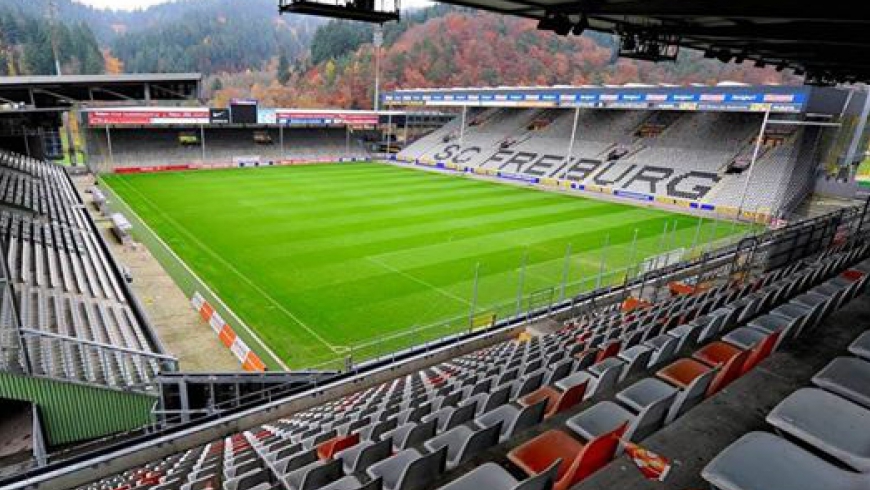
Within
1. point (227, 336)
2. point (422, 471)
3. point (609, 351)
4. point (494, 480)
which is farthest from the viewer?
point (227, 336)

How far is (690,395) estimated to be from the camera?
3984 mm

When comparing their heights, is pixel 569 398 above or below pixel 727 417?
below

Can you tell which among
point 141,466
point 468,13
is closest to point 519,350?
point 141,466

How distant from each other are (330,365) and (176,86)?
21415 mm

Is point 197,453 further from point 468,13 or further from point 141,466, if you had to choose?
point 468,13

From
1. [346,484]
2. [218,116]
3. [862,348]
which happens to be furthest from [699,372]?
[218,116]

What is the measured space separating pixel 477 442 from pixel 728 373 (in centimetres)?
237

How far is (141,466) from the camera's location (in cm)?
759

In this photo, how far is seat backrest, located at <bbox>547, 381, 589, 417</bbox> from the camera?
15.5 ft

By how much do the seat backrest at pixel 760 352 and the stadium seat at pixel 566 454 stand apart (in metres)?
1.86

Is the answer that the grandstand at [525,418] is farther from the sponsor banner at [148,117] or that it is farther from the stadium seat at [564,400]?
the sponsor banner at [148,117]

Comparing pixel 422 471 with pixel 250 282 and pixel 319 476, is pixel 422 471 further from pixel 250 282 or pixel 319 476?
pixel 250 282

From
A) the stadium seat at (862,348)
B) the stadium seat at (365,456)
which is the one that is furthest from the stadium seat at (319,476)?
the stadium seat at (862,348)

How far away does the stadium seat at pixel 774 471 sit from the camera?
2211mm
